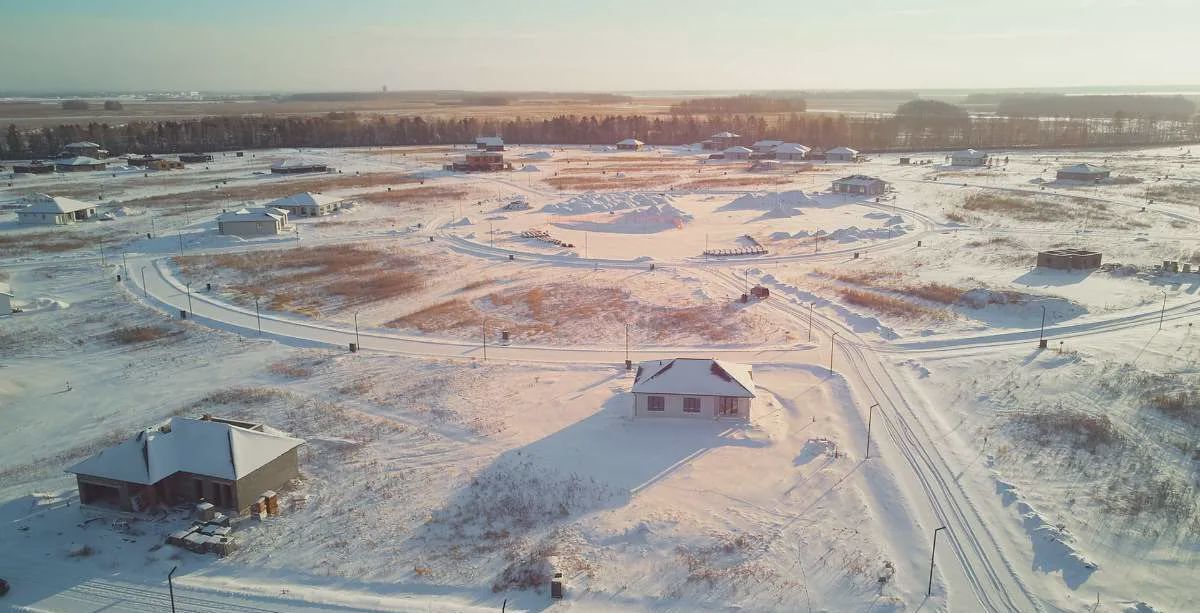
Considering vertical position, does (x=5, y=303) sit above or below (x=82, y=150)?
below

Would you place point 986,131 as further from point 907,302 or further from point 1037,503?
point 1037,503

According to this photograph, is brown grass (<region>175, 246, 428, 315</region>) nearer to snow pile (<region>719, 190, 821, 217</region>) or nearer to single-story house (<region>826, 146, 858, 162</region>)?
snow pile (<region>719, 190, 821, 217</region>)

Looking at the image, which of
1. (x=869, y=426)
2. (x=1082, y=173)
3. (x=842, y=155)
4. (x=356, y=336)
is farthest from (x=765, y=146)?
(x=869, y=426)

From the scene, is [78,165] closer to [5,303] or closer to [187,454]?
[5,303]

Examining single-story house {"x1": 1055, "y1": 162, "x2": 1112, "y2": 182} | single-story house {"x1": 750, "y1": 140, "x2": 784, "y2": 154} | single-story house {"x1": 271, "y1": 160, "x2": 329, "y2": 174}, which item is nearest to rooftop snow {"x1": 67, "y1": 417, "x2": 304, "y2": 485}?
single-story house {"x1": 271, "y1": 160, "x2": 329, "y2": 174}

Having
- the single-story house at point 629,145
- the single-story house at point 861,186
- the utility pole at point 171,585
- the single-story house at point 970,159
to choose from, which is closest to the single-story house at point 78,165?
the single-story house at point 629,145
